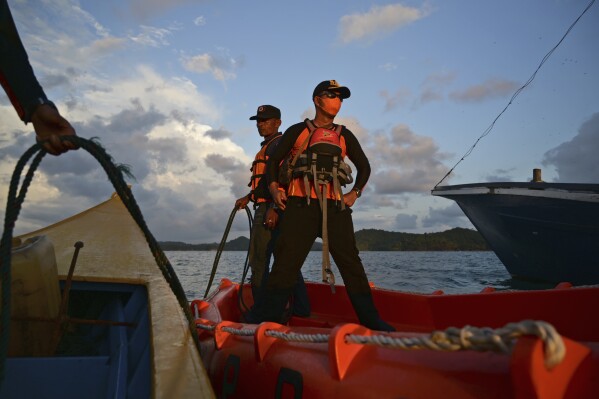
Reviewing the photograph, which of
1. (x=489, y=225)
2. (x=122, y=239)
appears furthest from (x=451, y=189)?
(x=122, y=239)

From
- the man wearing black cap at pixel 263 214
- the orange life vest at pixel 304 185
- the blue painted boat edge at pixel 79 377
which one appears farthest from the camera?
the man wearing black cap at pixel 263 214

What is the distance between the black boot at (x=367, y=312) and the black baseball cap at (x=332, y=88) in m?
1.74

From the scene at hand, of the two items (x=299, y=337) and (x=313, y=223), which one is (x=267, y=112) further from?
(x=299, y=337)

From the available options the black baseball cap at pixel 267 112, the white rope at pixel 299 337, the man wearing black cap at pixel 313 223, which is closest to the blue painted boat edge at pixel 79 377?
the white rope at pixel 299 337

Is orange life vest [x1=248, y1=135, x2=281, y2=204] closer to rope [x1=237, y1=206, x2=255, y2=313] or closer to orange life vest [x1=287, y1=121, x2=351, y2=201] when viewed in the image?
rope [x1=237, y1=206, x2=255, y2=313]

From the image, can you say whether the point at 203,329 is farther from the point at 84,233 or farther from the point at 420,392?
the point at 84,233

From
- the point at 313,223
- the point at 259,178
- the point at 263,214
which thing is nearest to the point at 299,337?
the point at 313,223

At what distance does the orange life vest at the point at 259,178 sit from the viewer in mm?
4477

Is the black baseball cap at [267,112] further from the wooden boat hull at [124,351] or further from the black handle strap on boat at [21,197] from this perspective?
the black handle strap on boat at [21,197]

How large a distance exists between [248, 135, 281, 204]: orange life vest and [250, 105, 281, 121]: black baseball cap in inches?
12.9

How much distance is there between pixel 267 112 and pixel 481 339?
403 centimetres

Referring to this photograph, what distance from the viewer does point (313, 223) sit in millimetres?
3291

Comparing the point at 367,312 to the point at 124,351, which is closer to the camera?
the point at 124,351

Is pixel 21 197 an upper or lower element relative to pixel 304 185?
lower
